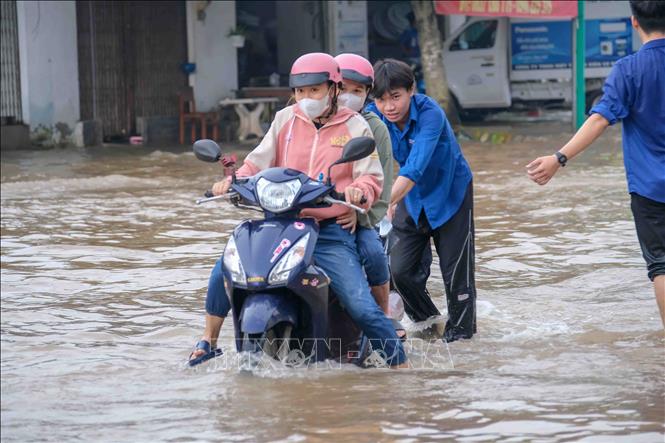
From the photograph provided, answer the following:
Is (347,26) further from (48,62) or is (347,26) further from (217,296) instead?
(217,296)

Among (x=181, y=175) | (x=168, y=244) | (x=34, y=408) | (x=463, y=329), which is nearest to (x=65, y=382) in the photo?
(x=34, y=408)

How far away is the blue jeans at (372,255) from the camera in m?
5.37

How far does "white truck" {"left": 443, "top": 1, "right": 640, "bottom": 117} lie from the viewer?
66.8 ft

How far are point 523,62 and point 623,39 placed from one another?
5.77 ft

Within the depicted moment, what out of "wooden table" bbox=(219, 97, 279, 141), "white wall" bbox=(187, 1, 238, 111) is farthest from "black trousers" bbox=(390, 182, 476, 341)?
"white wall" bbox=(187, 1, 238, 111)

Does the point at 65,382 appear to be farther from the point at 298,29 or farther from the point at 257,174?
the point at 298,29

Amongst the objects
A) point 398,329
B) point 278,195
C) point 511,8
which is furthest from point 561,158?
point 511,8

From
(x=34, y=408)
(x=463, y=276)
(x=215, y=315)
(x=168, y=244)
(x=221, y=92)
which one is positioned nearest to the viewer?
(x=34, y=408)

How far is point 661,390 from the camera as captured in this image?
5105mm

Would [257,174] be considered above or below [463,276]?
above

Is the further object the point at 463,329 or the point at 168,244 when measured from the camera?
the point at 168,244

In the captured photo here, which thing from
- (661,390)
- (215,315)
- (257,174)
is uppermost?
(257,174)

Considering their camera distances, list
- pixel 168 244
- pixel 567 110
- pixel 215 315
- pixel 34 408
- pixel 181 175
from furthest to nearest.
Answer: pixel 567 110
pixel 181 175
pixel 168 244
pixel 215 315
pixel 34 408

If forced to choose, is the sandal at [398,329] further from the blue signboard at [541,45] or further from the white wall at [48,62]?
the blue signboard at [541,45]
